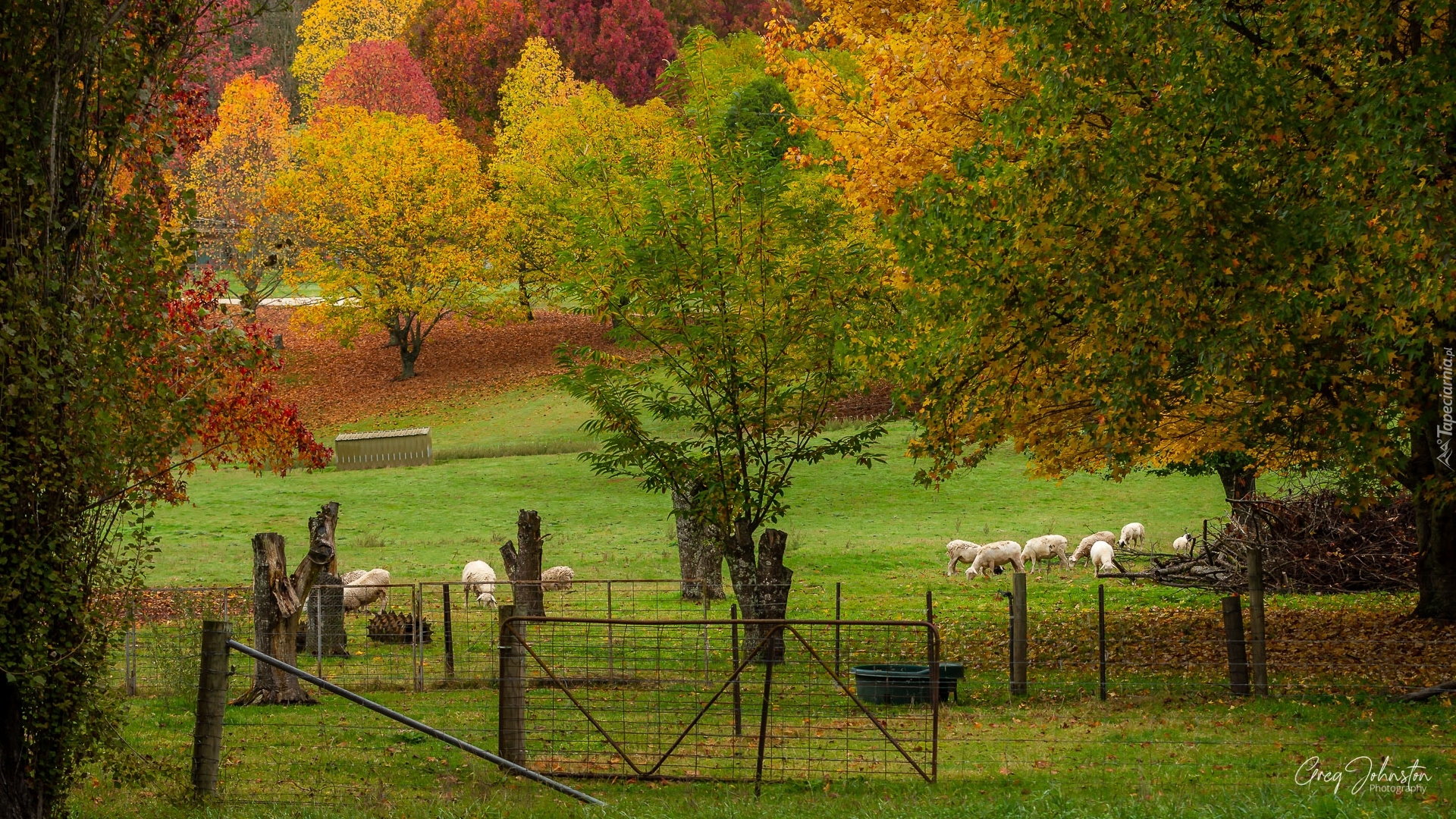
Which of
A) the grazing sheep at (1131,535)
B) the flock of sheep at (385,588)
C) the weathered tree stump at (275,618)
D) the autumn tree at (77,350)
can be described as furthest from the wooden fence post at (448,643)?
the grazing sheep at (1131,535)

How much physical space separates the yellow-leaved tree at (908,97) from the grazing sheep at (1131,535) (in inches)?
602

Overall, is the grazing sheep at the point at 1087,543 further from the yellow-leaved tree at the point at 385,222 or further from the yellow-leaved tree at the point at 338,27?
the yellow-leaved tree at the point at 338,27

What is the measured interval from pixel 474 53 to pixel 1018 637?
67275mm

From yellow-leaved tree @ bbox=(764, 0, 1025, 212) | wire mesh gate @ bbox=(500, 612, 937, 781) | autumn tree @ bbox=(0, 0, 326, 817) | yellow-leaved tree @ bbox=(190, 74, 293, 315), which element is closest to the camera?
autumn tree @ bbox=(0, 0, 326, 817)

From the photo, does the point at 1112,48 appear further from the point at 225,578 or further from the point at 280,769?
the point at 225,578

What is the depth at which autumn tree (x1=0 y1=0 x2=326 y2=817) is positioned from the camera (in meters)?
8.33

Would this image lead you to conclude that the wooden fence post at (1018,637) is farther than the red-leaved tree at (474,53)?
No

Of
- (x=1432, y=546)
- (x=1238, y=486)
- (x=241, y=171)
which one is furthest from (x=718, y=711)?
(x=241, y=171)

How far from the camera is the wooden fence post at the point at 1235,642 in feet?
47.1

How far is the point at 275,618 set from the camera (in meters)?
15.1

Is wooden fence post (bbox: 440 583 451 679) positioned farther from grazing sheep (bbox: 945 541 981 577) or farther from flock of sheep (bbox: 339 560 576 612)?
grazing sheep (bbox: 945 541 981 577)

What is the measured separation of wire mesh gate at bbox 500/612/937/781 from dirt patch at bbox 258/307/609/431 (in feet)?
111

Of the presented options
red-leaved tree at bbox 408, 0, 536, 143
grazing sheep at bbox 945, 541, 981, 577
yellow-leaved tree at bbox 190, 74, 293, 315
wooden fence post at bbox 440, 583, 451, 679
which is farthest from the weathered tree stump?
red-leaved tree at bbox 408, 0, 536, 143

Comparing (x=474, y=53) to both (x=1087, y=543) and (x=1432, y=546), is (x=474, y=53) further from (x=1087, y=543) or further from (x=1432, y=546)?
(x=1432, y=546)
